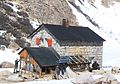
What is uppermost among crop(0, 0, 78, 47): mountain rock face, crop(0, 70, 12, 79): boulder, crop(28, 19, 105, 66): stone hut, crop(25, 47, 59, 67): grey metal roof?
crop(0, 0, 78, 47): mountain rock face

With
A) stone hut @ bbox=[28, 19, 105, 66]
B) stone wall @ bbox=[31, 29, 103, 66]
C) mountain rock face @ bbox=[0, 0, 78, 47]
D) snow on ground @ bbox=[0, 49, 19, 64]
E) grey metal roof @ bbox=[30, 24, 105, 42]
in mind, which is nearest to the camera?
stone wall @ bbox=[31, 29, 103, 66]

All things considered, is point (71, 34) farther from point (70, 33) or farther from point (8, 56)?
point (8, 56)

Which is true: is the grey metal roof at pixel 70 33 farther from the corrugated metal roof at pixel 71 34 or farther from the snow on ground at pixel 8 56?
the snow on ground at pixel 8 56

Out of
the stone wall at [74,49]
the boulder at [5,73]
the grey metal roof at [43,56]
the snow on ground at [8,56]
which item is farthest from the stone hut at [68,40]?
the boulder at [5,73]

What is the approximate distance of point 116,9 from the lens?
107125 mm

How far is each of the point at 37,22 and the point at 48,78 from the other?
33.7 metres

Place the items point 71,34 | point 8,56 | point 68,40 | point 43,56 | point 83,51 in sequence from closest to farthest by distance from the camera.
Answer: point 43,56, point 68,40, point 71,34, point 83,51, point 8,56

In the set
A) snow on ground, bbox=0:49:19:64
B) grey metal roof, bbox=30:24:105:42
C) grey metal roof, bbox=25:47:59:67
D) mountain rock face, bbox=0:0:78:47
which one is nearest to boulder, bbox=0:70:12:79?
grey metal roof, bbox=25:47:59:67

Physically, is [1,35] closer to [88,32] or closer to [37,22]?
[37,22]

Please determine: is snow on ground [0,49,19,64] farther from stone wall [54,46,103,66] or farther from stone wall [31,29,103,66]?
stone wall [54,46,103,66]

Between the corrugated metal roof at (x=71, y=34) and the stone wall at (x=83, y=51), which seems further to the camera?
the corrugated metal roof at (x=71, y=34)

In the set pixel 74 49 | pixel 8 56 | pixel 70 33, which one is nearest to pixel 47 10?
pixel 8 56

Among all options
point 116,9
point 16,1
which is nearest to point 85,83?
point 16,1

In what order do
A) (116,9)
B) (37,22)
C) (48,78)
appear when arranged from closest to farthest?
(48,78), (37,22), (116,9)
